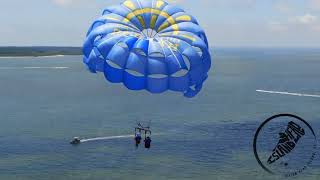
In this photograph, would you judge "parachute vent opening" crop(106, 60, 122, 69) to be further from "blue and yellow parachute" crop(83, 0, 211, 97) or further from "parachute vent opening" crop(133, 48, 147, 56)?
"parachute vent opening" crop(133, 48, 147, 56)

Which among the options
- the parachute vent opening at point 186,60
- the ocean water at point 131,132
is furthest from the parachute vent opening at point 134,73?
the ocean water at point 131,132

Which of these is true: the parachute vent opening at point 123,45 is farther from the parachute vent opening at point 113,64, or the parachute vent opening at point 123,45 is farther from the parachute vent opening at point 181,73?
the parachute vent opening at point 181,73

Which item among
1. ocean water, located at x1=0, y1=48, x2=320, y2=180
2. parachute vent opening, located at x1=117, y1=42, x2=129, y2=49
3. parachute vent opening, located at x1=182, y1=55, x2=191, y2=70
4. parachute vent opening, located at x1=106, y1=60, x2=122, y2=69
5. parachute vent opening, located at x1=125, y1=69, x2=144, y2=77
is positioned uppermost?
parachute vent opening, located at x1=117, y1=42, x2=129, y2=49

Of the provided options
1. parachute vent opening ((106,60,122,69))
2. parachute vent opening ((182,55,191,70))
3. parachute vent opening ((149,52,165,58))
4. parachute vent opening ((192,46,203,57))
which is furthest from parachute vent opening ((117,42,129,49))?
parachute vent opening ((192,46,203,57))

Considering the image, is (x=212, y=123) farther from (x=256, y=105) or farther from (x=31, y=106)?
(x=31, y=106)

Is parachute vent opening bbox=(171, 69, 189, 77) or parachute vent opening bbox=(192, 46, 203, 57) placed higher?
parachute vent opening bbox=(192, 46, 203, 57)

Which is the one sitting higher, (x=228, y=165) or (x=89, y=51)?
(x=89, y=51)

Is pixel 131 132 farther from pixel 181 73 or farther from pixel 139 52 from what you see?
pixel 139 52

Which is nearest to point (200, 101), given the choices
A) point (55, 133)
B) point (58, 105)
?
point (58, 105)
